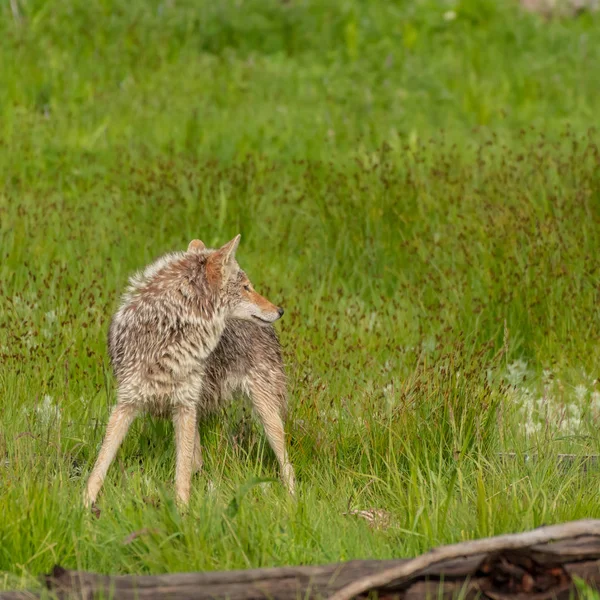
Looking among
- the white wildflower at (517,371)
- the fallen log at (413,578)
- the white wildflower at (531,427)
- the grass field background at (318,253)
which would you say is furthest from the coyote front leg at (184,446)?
the white wildflower at (517,371)

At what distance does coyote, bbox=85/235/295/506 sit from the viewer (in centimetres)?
536

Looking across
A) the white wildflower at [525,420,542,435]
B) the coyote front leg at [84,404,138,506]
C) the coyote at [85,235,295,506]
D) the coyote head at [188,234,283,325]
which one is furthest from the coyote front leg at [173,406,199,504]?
→ the white wildflower at [525,420,542,435]

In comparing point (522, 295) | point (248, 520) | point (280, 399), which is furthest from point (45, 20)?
point (248, 520)

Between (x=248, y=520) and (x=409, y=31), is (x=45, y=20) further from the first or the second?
(x=248, y=520)

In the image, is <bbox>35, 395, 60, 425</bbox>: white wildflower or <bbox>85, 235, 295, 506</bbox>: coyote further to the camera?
<bbox>35, 395, 60, 425</bbox>: white wildflower

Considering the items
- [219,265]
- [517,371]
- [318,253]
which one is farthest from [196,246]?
[318,253]

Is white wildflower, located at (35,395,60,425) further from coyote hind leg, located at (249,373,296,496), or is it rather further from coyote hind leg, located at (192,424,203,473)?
coyote hind leg, located at (249,373,296,496)

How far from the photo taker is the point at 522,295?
26.0 ft

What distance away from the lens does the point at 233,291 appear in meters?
5.64

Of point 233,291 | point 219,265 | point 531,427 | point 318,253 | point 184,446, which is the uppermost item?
point 219,265

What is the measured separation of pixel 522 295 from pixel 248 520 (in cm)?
399

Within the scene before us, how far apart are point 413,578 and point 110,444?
2074 millimetres

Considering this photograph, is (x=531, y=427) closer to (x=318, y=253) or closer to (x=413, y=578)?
(x=413, y=578)

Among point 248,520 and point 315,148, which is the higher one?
point 315,148
